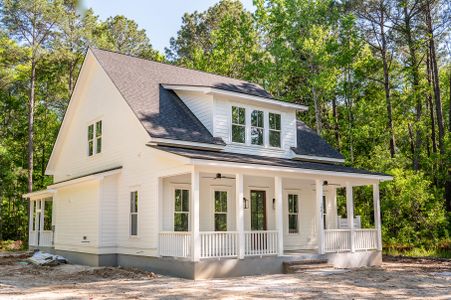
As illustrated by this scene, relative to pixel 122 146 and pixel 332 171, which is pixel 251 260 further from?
pixel 122 146

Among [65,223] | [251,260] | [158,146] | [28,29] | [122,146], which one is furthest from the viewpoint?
[28,29]

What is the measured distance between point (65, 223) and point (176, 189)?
6.48m

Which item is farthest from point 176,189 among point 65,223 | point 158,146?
point 65,223

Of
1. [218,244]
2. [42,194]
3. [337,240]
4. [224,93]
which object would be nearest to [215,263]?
[218,244]

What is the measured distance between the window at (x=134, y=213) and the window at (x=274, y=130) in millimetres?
5521

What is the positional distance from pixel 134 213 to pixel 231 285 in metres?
5.40

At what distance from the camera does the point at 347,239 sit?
54.4 ft

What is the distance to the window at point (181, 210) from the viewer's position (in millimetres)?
15289

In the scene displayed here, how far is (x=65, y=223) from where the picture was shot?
19.2m

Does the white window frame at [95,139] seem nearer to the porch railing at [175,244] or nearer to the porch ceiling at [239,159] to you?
the porch ceiling at [239,159]

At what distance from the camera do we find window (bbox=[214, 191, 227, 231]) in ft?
53.3

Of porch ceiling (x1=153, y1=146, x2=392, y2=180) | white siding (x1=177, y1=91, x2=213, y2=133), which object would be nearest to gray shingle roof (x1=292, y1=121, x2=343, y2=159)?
porch ceiling (x1=153, y1=146, x2=392, y2=180)

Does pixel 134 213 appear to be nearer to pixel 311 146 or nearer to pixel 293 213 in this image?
pixel 293 213

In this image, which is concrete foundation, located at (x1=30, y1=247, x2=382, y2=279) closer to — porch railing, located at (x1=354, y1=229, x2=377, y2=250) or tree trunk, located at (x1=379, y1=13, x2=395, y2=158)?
porch railing, located at (x1=354, y1=229, x2=377, y2=250)
